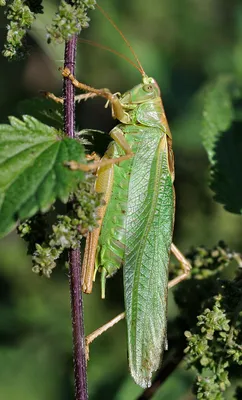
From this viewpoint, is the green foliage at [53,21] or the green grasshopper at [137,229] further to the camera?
the green grasshopper at [137,229]

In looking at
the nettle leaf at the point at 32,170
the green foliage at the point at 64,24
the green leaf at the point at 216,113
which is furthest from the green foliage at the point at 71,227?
the green leaf at the point at 216,113

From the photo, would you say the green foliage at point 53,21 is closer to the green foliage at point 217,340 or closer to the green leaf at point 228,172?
the green foliage at point 217,340

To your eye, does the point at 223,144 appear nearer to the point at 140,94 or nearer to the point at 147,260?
the point at 140,94

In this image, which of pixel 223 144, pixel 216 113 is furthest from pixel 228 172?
pixel 216 113

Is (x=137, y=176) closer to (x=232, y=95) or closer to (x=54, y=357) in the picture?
(x=232, y=95)

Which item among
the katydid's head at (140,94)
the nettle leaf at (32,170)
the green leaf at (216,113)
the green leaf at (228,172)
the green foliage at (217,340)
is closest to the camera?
the nettle leaf at (32,170)
